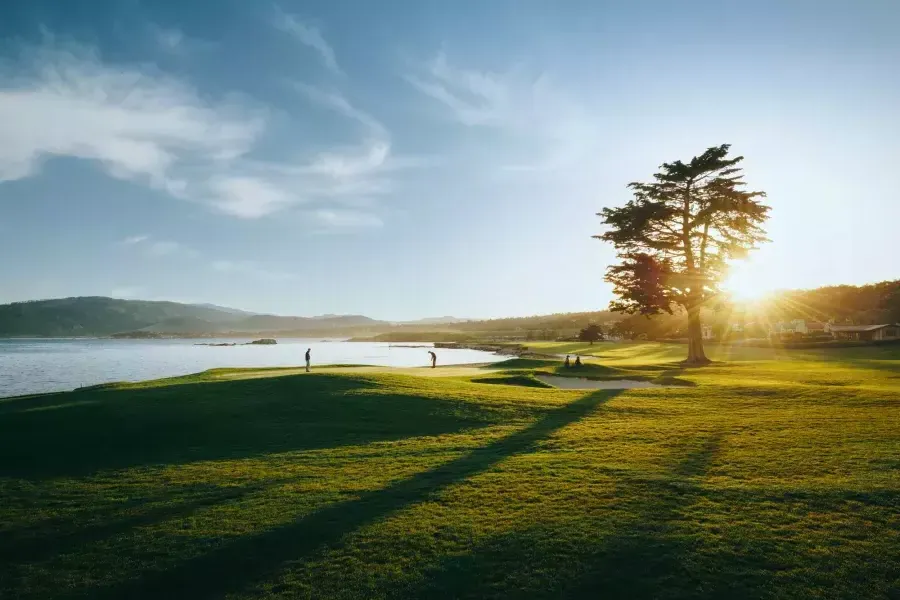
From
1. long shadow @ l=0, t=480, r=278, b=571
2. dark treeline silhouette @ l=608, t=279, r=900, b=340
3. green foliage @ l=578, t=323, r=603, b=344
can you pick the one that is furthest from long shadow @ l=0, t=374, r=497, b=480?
dark treeline silhouette @ l=608, t=279, r=900, b=340

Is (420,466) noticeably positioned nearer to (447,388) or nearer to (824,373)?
(447,388)

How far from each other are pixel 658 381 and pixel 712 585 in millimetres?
24863

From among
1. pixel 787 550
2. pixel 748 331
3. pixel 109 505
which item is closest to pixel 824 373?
pixel 787 550

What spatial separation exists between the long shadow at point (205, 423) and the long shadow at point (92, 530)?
11.0ft

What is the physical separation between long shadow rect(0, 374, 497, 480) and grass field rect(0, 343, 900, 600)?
0.11 meters

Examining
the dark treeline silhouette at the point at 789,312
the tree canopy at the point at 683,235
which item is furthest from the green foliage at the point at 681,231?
the dark treeline silhouette at the point at 789,312

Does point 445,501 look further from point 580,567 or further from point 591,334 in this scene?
point 591,334

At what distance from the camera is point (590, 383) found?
97.2 feet

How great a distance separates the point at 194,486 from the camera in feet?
36.3

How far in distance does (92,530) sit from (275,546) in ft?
11.5

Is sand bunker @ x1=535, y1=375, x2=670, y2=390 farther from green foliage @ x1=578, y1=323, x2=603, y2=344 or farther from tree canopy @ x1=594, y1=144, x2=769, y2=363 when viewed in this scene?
green foliage @ x1=578, y1=323, x2=603, y2=344

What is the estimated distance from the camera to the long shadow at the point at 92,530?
26.9 ft

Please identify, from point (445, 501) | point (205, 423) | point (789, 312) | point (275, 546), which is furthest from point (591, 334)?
point (275, 546)

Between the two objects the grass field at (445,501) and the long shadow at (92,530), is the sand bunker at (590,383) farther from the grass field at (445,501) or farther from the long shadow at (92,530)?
the long shadow at (92,530)
